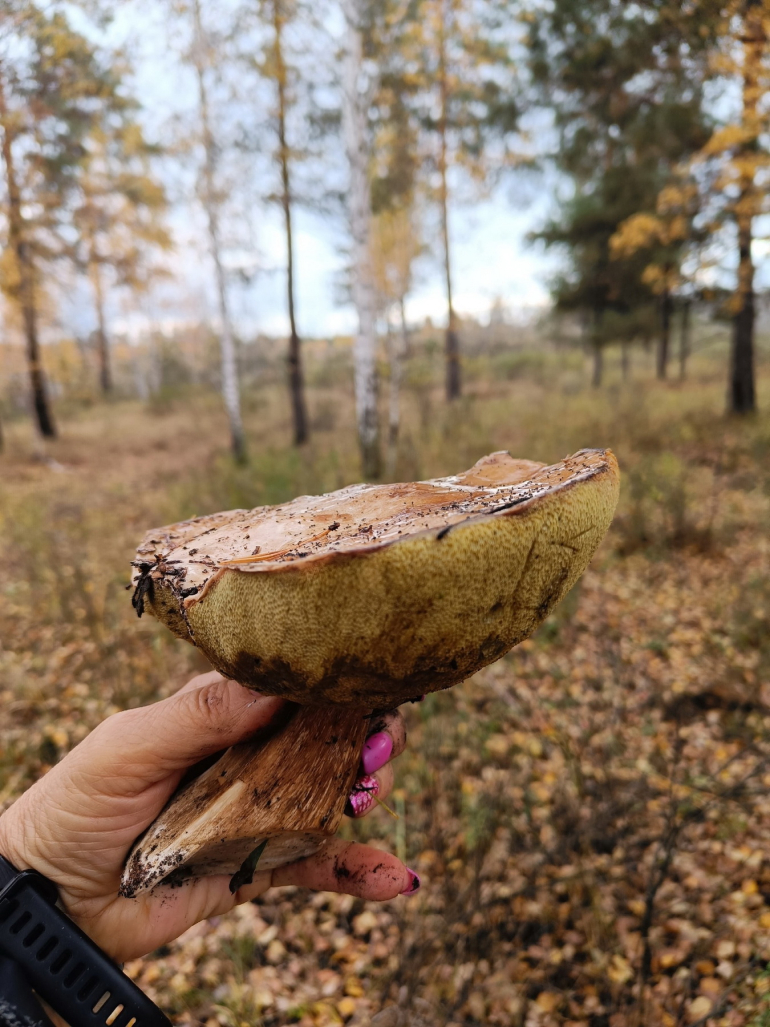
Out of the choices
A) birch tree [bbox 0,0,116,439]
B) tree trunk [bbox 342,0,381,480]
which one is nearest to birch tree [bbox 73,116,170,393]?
birch tree [bbox 0,0,116,439]

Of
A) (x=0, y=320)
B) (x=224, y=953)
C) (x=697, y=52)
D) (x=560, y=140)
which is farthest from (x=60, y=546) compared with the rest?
(x=0, y=320)

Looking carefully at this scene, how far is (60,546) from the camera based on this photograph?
472 centimetres

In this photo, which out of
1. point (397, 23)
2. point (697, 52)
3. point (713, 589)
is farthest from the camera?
point (397, 23)

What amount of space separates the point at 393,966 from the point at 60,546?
438cm

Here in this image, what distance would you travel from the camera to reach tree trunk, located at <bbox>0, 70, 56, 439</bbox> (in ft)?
11.8

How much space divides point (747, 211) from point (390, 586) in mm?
6768

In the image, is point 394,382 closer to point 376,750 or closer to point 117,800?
point 376,750

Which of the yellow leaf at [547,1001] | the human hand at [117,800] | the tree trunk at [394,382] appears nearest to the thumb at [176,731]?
the human hand at [117,800]

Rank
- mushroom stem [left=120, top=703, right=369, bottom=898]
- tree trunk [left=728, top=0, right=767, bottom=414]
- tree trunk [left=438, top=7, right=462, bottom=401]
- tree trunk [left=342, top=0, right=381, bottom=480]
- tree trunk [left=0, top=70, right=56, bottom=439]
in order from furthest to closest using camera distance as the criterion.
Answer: tree trunk [left=438, top=7, right=462, bottom=401]
tree trunk [left=342, top=0, right=381, bottom=480]
tree trunk [left=728, top=0, right=767, bottom=414]
tree trunk [left=0, top=70, right=56, bottom=439]
mushroom stem [left=120, top=703, right=369, bottom=898]

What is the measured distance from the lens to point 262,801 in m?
0.88

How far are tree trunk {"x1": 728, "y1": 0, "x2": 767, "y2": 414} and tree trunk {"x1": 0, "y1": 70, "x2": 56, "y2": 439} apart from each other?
4.89 m

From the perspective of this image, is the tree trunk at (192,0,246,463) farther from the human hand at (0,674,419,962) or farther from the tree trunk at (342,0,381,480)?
the human hand at (0,674,419,962)

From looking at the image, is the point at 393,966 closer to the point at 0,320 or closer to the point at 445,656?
the point at 445,656

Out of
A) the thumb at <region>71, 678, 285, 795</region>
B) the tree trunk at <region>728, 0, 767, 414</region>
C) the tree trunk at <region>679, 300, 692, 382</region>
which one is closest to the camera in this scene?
the thumb at <region>71, 678, 285, 795</region>
